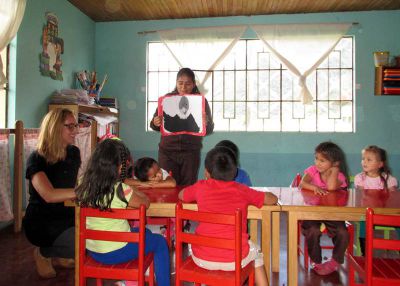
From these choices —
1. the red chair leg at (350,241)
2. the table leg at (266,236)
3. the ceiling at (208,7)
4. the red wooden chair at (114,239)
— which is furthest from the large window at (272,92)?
the red wooden chair at (114,239)

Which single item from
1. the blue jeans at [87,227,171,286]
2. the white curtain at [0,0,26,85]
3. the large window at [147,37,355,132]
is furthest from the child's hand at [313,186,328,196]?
the large window at [147,37,355,132]

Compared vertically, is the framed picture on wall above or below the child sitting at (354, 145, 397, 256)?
above

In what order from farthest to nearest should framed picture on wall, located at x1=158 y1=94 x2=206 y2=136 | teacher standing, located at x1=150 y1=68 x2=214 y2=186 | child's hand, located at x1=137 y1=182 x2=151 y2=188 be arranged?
teacher standing, located at x1=150 y1=68 x2=214 y2=186
framed picture on wall, located at x1=158 y1=94 x2=206 y2=136
child's hand, located at x1=137 y1=182 x2=151 y2=188

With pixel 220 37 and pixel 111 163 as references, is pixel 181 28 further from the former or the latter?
pixel 111 163

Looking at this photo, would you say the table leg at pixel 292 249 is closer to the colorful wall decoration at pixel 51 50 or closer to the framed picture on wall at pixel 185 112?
the framed picture on wall at pixel 185 112

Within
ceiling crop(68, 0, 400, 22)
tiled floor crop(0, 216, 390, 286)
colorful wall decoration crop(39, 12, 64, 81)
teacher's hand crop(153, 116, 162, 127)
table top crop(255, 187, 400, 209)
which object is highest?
ceiling crop(68, 0, 400, 22)

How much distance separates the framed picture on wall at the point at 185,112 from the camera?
305cm

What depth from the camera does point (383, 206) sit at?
196 centimetres

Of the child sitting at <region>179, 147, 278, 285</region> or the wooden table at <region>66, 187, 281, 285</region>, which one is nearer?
the child sitting at <region>179, 147, 278, 285</region>

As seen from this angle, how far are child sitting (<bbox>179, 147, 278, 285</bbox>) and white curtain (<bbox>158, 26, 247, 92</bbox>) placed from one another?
3.98 m

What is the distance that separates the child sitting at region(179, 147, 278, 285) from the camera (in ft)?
5.70

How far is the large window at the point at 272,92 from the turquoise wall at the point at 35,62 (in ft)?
5.08

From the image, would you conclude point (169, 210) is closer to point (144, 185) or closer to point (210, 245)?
point (210, 245)

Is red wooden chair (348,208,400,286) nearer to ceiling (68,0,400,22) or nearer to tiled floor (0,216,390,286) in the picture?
tiled floor (0,216,390,286)
